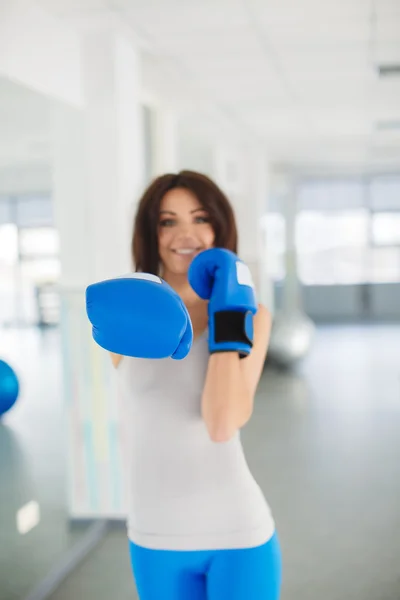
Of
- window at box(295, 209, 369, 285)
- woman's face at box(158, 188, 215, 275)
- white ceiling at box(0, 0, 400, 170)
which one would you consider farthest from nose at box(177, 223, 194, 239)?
window at box(295, 209, 369, 285)

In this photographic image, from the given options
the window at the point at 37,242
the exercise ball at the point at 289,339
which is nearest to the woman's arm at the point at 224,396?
the exercise ball at the point at 289,339

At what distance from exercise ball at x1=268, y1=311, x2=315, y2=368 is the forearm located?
6215mm

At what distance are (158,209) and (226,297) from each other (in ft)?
1.01

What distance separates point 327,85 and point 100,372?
9.38ft

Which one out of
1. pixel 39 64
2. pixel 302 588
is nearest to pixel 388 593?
pixel 302 588

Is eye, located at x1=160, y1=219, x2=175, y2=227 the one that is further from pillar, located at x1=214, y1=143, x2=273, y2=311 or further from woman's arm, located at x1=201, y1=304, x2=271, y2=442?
pillar, located at x1=214, y1=143, x2=273, y2=311

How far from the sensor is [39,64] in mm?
2986

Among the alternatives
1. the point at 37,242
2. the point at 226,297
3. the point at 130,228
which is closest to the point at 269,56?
the point at 130,228

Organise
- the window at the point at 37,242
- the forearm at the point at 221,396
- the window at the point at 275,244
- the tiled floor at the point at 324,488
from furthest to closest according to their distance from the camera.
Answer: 1. the window at the point at 275,244
2. the window at the point at 37,242
3. the tiled floor at the point at 324,488
4. the forearm at the point at 221,396

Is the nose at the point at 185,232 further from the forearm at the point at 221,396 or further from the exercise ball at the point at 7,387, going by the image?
the exercise ball at the point at 7,387

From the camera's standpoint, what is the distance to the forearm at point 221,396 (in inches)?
54.9

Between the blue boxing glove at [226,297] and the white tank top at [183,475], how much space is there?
0.10 m

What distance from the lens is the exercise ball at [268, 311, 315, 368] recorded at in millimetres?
7617

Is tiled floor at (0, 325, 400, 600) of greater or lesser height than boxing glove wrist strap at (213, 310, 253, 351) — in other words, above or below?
below
